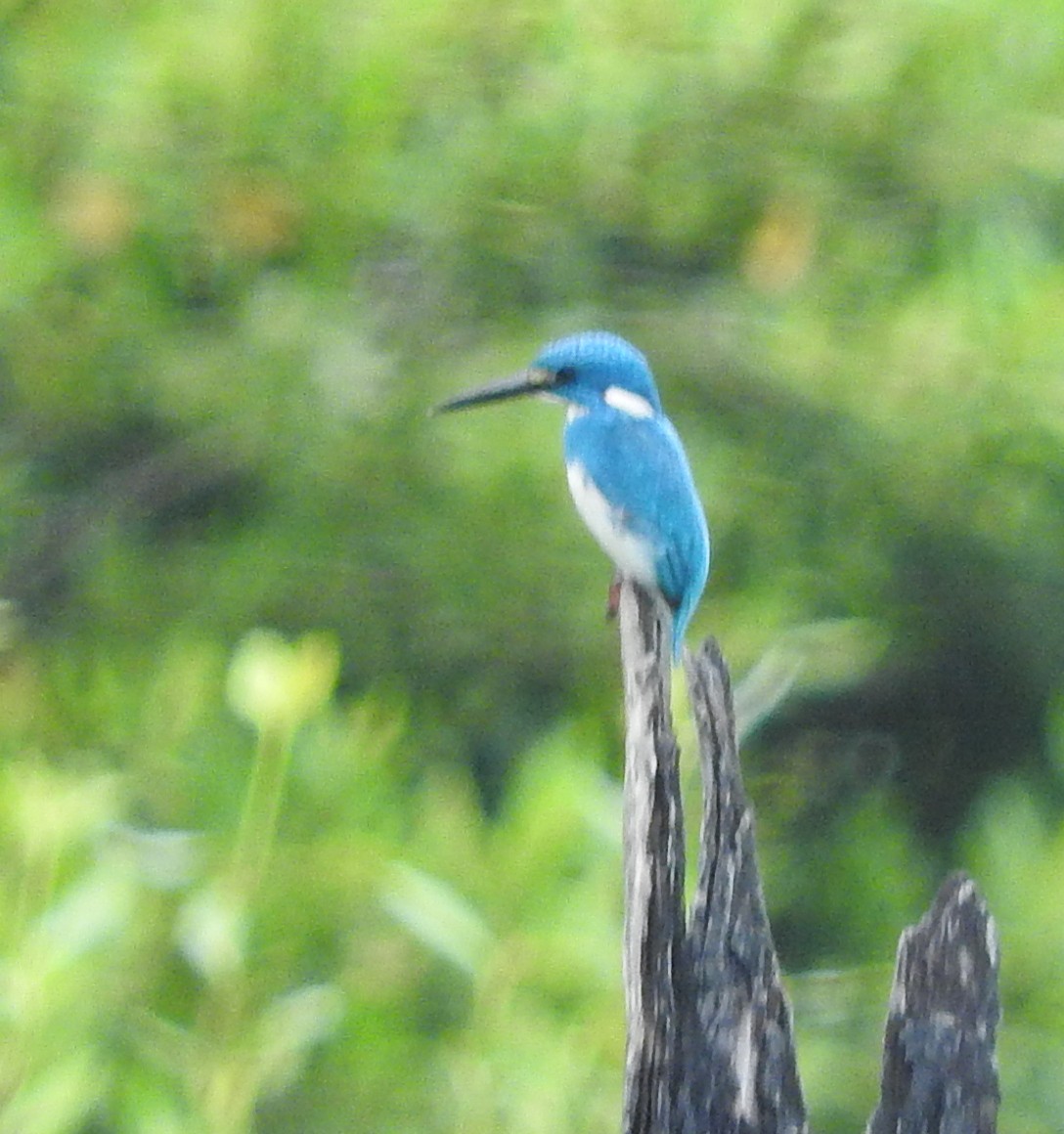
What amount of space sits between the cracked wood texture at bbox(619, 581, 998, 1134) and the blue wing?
1.16 metres

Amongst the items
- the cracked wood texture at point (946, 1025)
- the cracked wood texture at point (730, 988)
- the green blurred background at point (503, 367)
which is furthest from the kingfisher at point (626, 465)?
the cracked wood texture at point (946, 1025)

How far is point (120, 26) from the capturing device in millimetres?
3564

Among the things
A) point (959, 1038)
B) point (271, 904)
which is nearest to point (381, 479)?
point (271, 904)

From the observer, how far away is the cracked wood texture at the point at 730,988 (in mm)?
1278

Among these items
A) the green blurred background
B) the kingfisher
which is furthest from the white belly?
the green blurred background

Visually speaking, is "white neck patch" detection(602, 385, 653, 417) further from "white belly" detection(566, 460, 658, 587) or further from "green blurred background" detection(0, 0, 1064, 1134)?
"green blurred background" detection(0, 0, 1064, 1134)

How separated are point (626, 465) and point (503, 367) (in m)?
0.68

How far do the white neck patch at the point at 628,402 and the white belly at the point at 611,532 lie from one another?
0.09 meters

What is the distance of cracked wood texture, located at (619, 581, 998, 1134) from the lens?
4.19 ft

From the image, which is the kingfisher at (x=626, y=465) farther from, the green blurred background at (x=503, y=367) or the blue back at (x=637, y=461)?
the green blurred background at (x=503, y=367)

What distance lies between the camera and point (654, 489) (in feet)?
9.09

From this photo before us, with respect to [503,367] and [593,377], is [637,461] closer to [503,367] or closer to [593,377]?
[593,377]

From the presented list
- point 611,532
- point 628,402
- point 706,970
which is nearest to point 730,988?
point 706,970

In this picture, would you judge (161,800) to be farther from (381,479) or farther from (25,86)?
(25,86)
